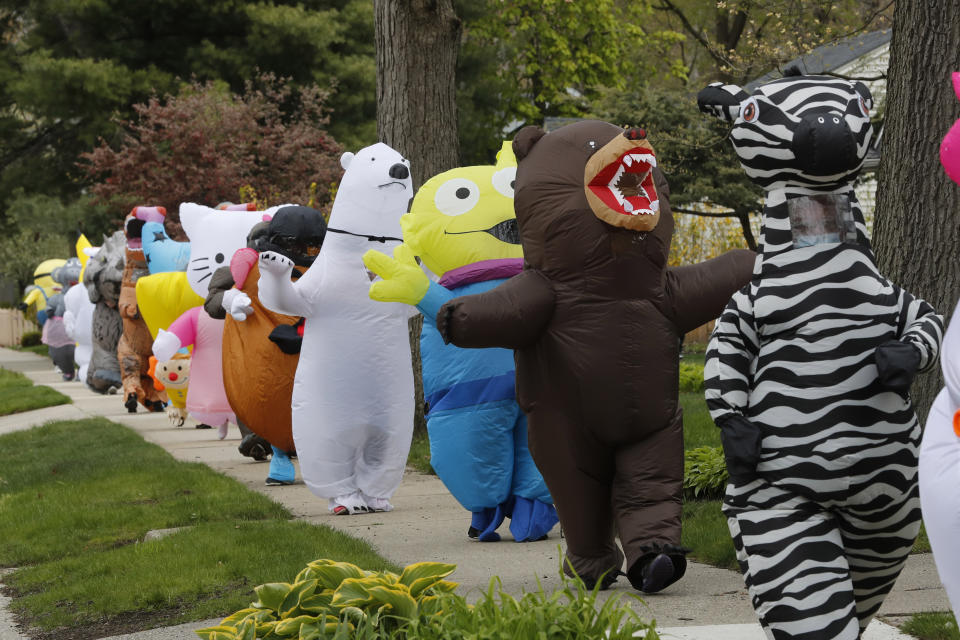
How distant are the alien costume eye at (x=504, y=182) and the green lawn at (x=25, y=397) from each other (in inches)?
479

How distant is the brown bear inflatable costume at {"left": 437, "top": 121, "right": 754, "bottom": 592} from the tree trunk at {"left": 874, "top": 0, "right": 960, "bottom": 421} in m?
1.54

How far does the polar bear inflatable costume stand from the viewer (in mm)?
7344

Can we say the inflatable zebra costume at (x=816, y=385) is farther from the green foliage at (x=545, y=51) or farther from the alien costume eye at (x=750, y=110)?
the green foliage at (x=545, y=51)

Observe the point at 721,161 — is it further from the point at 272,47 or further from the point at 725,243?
the point at 272,47

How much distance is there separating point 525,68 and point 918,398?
27.0 metres

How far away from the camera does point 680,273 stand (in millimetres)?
5238

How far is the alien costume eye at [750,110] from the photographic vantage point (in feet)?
12.0

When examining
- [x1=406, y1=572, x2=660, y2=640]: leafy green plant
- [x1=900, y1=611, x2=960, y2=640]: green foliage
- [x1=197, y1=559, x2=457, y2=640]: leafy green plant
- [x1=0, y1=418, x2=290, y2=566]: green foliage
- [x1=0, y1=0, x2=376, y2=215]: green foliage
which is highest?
[x1=0, y1=0, x2=376, y2=215]: green foliage

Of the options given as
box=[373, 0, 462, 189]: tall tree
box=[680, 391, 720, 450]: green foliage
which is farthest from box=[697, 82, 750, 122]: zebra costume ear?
box=[373, 0, 462, 189]: tall tree

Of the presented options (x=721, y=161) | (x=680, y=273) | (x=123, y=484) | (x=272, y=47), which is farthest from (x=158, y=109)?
(x=680, y=273)

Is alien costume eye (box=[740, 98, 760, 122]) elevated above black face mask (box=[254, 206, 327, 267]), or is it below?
above

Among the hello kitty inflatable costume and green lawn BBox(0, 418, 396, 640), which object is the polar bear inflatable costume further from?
the hello kitty inflatable costume

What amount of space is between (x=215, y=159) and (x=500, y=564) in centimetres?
1621

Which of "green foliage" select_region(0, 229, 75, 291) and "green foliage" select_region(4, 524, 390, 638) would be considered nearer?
"green foliage" select_region(4, 524, 390, 638)
